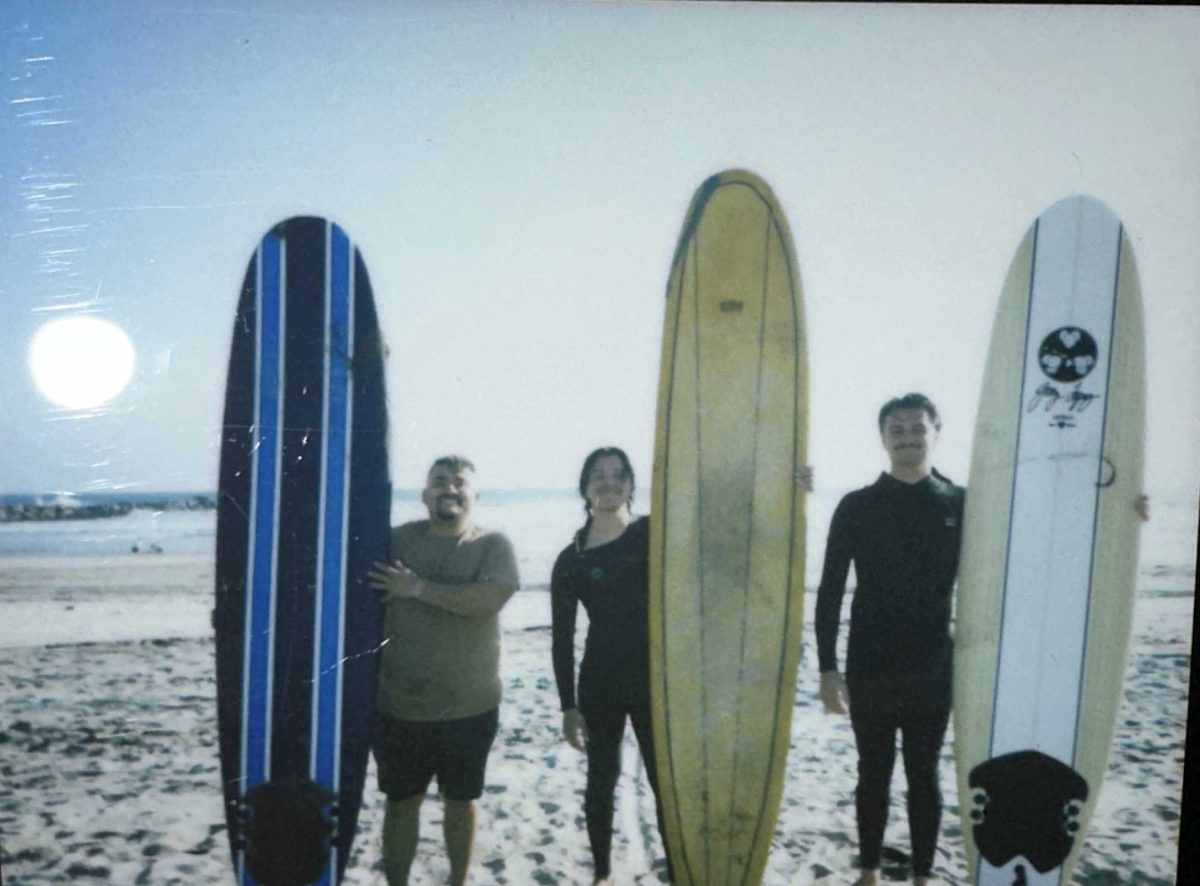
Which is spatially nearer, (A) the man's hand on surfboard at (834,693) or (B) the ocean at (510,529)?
(B) the ocean at (510,529)

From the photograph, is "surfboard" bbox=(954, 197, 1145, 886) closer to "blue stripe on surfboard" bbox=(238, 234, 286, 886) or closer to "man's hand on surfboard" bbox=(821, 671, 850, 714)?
"man's hand on surfboard" bbox=(821, 671, 850, 714)

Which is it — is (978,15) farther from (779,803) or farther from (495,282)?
(779,803)

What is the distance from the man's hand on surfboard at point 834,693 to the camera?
1858 mm

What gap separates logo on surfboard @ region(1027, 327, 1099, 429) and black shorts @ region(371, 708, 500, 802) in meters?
1.45

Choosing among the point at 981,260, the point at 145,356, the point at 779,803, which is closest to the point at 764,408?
the point at 981,260

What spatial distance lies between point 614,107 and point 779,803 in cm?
161

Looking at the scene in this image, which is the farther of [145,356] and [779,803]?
[779,803]

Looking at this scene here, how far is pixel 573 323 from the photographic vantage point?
5.96 feet

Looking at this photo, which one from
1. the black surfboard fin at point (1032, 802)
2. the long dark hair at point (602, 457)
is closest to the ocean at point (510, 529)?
the long dark hair at point (602, 457)

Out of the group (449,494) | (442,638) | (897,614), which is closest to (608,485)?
(449,494)

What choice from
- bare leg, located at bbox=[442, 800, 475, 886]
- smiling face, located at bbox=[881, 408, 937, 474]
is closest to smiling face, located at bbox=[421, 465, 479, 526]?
bare leg, located at bbox=[442, 800, 475, 886]

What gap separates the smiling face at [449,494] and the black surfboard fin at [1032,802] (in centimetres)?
133

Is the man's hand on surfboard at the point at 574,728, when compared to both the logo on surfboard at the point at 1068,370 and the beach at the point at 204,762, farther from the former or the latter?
the logo on surfboard at the point at 1068,370

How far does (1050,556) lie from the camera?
1.91 metres
